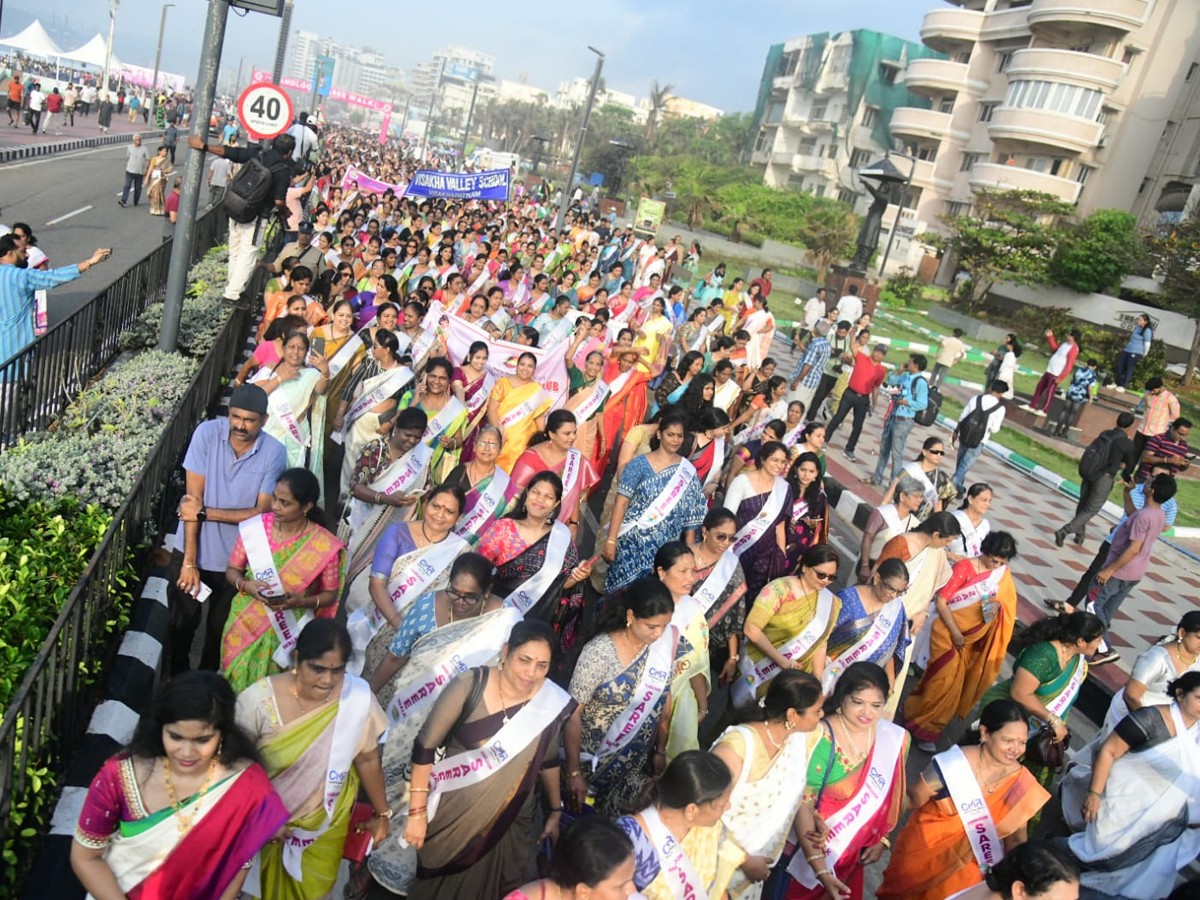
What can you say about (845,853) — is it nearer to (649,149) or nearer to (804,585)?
(804,585)

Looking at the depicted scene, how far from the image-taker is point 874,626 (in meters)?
4.82

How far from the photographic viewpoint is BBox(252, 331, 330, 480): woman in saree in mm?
5566

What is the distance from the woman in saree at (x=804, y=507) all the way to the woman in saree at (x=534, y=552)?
2030 millimetres

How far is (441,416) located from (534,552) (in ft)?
6.38

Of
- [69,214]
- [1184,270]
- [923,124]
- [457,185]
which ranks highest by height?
[923,124]

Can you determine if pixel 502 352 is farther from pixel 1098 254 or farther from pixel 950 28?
pixel 950 28

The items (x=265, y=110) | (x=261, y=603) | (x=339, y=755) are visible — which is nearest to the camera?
(x=339, y=755)

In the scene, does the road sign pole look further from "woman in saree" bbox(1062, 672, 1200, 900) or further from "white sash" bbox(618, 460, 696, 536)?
"woman in saree" bbox(1062, 672, 1200, 900)

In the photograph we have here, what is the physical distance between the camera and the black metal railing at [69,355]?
627 centimetres

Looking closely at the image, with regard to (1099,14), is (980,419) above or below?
below

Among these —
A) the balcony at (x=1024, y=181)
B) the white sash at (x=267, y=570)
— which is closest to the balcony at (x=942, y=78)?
the balcony at (x=1024, y=181)

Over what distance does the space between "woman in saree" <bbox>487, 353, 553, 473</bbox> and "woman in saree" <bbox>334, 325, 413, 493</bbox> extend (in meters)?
0.69

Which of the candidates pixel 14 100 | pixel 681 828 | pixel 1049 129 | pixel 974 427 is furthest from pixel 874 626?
pixel 1049 129

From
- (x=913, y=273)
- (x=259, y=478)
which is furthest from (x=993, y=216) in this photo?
(x=259, y=478)
